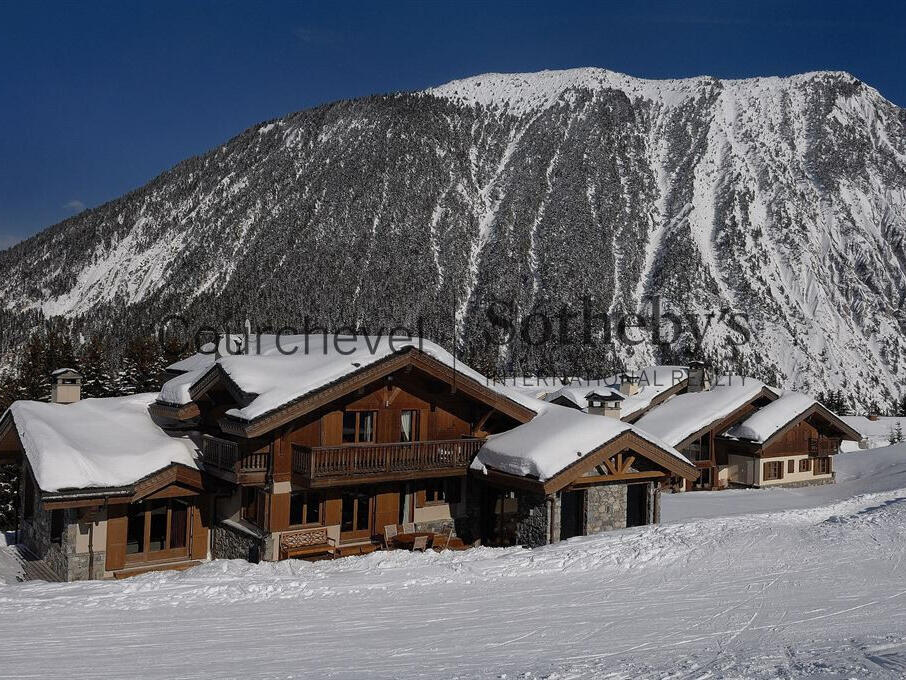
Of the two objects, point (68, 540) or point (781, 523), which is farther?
point (781, 523)

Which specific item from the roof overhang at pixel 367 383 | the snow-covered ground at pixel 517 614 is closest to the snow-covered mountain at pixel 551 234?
the roof overhang at pixel 367 383

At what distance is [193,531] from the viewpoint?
1797 centimetres

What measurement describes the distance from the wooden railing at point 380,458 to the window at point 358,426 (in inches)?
37.9

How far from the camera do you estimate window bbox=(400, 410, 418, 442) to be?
61.5ft

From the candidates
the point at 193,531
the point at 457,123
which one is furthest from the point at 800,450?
the point at 457,123

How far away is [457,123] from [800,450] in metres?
178

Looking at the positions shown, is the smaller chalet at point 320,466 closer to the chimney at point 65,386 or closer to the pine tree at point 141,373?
the chimney at point 65,386

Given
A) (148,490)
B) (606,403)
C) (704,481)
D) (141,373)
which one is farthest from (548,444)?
(141,373)

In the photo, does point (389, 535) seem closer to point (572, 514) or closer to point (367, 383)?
point (367, 383)

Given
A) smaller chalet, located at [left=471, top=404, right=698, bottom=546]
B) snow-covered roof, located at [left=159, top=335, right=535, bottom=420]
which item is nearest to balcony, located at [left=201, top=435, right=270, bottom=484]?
snow-covered roof, located at [left=159, top=335, right=535, bottom=420]

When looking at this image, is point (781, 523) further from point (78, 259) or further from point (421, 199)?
point (78, 259)

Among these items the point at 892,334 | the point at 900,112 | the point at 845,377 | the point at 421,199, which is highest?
the point at 900,112

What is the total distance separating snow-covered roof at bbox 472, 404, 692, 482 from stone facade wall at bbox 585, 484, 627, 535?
1.45 metres

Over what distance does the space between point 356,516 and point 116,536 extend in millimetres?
5446
